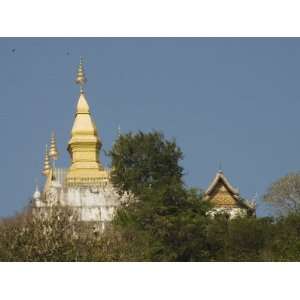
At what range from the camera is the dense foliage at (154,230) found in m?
28.9

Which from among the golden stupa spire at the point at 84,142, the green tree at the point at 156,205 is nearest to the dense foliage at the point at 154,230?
the green tree at the point at 156,205

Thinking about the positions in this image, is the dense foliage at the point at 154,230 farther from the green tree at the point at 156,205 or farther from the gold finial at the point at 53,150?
the gold finial at the point at 53,150

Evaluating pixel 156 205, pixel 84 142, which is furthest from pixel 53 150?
pixel 156 205

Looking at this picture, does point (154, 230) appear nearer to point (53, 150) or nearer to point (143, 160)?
point (143, 160)

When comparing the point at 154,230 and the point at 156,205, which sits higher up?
the point at 156,205

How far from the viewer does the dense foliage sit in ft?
94.8

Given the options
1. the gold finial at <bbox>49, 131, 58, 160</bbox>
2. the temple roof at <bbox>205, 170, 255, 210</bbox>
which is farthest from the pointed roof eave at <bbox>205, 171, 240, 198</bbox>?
the gold finial at <bbox>49, 131, 58, 160</bbox>

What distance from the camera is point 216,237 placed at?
33.6 metres

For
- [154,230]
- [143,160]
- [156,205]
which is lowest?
[154,230]

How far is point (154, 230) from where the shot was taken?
3366 centimetres

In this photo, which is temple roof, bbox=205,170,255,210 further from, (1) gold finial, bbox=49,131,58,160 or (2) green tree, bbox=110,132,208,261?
(1) gold finial, bbox=49,131,58,160

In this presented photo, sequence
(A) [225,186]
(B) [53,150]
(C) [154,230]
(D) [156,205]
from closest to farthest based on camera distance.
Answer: (C) [154,230] → (D) [156,205] → (A) [225,186] → (B) [53,150]
